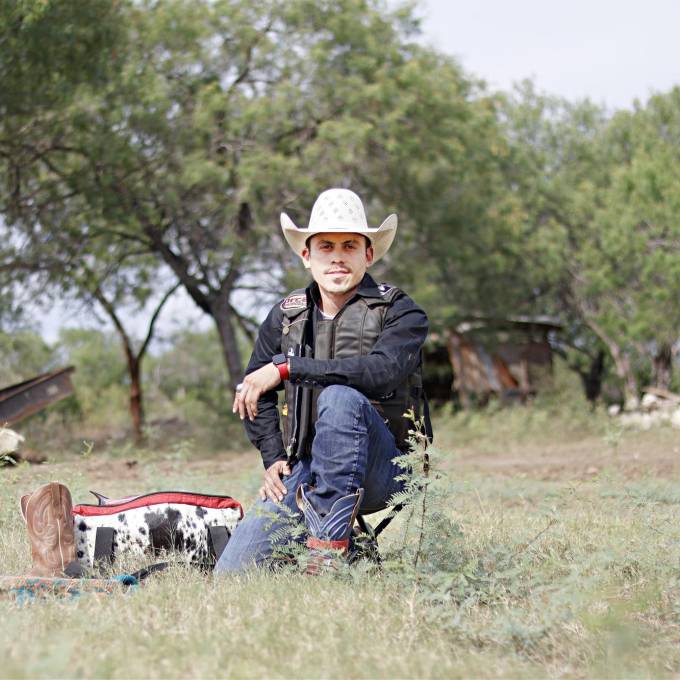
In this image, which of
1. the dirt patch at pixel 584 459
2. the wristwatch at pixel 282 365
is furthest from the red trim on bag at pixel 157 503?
Result: the dirt patch at pixel 584 459

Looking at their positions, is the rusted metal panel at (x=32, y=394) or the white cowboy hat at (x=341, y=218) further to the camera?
the rusted metal panel at (x=32, y=394)

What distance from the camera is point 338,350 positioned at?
4492 millimetres

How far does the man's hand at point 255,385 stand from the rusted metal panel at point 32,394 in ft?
31.4

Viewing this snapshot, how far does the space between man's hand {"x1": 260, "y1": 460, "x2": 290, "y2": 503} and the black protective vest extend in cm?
8

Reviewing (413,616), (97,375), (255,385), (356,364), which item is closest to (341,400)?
(356,364)

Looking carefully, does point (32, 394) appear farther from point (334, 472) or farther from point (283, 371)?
point (334, 472)

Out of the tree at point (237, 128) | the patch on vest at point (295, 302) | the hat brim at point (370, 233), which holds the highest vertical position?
the tree at point (237, 128)

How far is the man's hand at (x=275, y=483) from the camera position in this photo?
442 cm

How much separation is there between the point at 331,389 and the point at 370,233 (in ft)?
2.89

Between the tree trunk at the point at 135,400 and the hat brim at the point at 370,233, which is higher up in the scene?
the hat brim at the point at 370,233

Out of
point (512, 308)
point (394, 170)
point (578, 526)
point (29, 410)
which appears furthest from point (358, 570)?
point (512, 308)

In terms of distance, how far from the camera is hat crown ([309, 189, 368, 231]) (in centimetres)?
451

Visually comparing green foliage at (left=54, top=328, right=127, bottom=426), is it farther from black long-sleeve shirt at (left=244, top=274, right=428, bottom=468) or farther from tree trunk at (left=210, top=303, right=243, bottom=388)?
black long-sleeve shirt at (left=244, top=274, right=428, bottom=468)

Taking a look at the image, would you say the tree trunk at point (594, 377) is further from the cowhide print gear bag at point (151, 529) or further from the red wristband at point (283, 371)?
the red wristband at point (283, 371)
